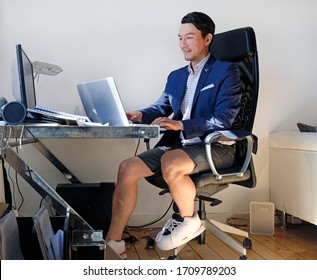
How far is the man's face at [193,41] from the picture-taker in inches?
89.7

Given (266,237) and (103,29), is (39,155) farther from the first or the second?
(266,237)

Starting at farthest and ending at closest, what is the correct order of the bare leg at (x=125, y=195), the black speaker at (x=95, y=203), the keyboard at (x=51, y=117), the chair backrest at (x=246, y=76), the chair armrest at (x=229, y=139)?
the black speaker at (x=95, y=203) → the chair backrest at (x=246, y=76) → the bare leg at (x=125, y=195) → the chair armrest at (x=229, y=139) → the keyboard at (x=51, y=117)

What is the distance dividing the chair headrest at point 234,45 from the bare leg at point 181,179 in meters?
0.69

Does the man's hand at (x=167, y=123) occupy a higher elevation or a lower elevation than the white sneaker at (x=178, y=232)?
higher

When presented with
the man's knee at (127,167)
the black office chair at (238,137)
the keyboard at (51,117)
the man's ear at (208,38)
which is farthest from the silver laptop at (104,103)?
the man's ear at (208,38)

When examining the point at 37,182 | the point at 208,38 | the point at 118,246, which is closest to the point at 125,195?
the point at 118,246

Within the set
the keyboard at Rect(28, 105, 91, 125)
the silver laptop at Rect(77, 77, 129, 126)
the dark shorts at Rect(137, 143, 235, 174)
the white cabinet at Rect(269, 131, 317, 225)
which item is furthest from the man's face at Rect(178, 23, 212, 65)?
the keyboard at Rect(28, 105, 91, 125)

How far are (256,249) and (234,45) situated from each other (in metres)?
1.19

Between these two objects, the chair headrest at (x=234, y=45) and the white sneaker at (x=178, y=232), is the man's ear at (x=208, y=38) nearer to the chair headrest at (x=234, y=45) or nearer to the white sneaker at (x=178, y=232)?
the chair headrest at (x=234, y=45)

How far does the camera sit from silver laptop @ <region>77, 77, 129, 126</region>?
1.67 m

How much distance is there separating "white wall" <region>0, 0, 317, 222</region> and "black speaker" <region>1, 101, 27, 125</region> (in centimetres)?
143

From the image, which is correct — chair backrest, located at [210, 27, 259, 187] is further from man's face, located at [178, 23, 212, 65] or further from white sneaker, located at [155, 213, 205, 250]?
white sneaker, located at [155, 213, 205, 250]
